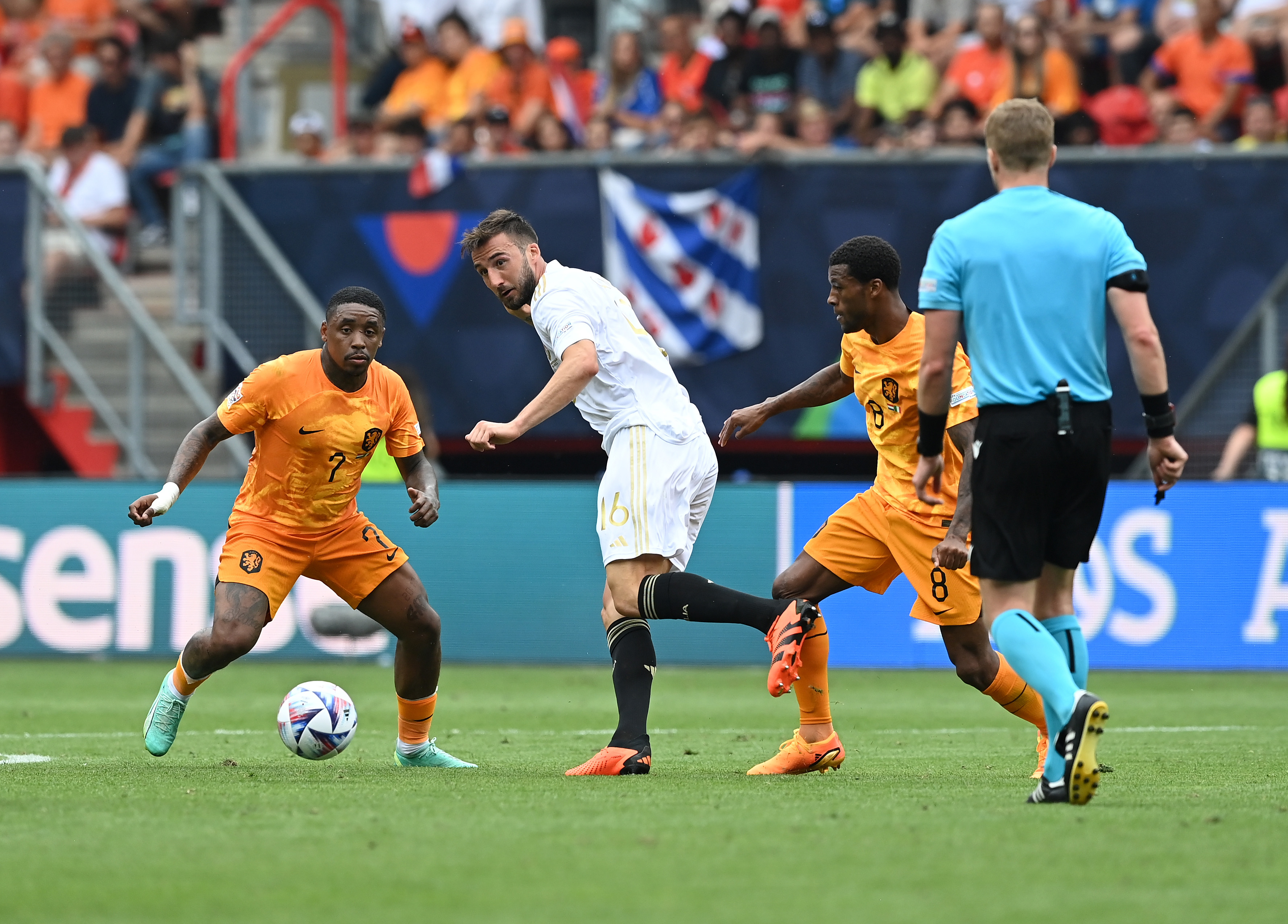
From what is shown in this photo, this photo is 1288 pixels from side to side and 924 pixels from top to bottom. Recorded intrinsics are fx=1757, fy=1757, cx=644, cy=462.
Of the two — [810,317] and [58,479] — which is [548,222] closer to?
[810,317]

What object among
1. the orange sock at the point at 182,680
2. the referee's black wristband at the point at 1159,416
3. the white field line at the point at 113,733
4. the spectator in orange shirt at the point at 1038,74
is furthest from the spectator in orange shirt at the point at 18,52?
the referee's black wristband at the point at 1159,416

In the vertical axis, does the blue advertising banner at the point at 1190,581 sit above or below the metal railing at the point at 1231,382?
below

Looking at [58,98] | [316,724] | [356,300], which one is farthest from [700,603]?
[58,98]

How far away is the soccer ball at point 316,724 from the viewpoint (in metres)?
7.43

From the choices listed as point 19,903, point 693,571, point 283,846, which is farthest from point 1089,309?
point 693,571

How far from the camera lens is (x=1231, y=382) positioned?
1483 centimetres

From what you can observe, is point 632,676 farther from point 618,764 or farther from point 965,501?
point 965,501

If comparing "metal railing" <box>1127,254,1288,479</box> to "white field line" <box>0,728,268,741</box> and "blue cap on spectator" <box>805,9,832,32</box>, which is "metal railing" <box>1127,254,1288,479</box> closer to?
"blue cap on spectator" <box>805,9,832,32</box>

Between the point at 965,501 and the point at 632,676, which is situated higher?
the point at 965,501

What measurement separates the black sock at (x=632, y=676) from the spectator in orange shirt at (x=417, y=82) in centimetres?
1168

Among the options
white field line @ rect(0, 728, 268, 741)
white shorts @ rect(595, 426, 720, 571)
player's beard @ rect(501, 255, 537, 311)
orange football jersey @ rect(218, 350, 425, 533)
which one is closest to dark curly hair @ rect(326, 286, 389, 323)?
orange football jersey @ rect(218, 350, 425, 533)

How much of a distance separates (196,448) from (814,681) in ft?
9.25

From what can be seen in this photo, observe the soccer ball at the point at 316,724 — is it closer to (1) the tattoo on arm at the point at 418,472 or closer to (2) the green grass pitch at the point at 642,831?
(2) the green grass pitch at the point at 642,831

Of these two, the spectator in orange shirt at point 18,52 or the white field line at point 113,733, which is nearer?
the white field line at point 113,733
